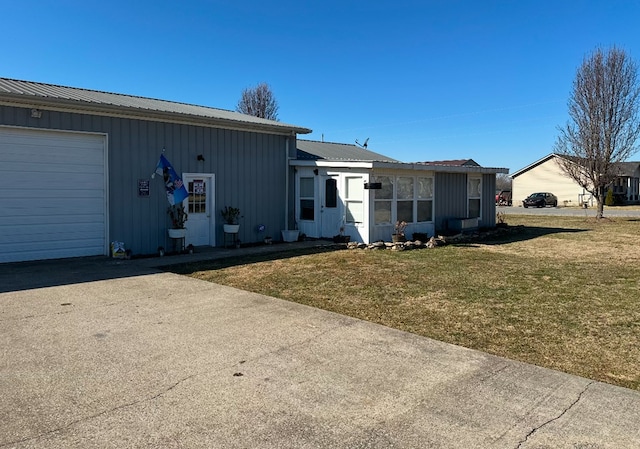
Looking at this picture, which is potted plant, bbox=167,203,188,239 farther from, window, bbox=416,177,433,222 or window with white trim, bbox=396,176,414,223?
window, bbox=416,177,433,222

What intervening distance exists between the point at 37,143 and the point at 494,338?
31.2 ft

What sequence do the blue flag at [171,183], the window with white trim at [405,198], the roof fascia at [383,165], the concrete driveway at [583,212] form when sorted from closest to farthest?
the blue flag at [171,183]
the roof fascia at [383,165]
the window with white trim at [405,198]
the concrete driveway at [583,212]

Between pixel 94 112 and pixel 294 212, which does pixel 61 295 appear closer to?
pixel 94 112

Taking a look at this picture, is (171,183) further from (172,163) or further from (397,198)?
(397,198)

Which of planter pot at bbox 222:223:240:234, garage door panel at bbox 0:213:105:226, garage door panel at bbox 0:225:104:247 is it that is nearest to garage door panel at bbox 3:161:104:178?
garage door panel at bbox 0:213:105:226

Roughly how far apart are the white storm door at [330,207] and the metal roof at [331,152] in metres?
1.88

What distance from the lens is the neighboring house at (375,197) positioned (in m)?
13.3

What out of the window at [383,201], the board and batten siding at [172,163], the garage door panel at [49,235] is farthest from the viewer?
the window at [383,201]

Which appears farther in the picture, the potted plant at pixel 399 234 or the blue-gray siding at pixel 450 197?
the blue-gray siding at pixel 450 197

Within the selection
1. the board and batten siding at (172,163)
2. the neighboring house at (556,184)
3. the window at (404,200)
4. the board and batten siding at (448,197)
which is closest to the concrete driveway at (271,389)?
the board and batten siding at (172,163)

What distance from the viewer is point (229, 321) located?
580 centimetres

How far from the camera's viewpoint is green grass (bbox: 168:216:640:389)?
4.94 metres

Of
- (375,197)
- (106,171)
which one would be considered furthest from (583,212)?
(106,171)

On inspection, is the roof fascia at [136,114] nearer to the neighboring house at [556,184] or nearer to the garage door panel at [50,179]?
the garage door panel at [50,179]
